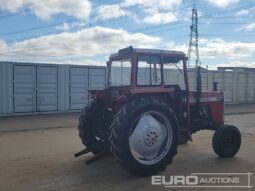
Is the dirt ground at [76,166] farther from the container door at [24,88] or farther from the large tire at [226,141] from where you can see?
the container door at [24,88]

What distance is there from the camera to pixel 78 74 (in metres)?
19.3

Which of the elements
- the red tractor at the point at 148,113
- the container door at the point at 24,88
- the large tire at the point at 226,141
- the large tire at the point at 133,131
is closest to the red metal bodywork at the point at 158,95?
the red tractor at the point at 148,113

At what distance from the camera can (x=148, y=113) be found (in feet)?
23.5

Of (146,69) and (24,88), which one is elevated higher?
(146,69)

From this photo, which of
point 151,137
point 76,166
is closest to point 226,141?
point 151,137

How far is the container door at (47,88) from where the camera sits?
18203 mm

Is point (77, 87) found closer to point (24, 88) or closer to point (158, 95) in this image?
point (24, 88)

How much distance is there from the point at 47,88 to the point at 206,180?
12.8 meters

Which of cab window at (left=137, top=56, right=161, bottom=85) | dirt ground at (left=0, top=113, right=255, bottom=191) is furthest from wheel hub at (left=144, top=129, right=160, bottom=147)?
cab window at (left=137, top=56, right=161, bottom=85)

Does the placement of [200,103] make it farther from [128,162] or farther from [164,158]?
[128,162]

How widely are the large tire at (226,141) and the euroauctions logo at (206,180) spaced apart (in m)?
1.36

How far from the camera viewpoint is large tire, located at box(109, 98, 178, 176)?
6.70m

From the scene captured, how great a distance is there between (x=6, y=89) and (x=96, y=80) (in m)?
4.43

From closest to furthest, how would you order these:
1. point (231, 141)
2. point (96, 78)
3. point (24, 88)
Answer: point (231, 141), point (24, 88), point (96, 78)
